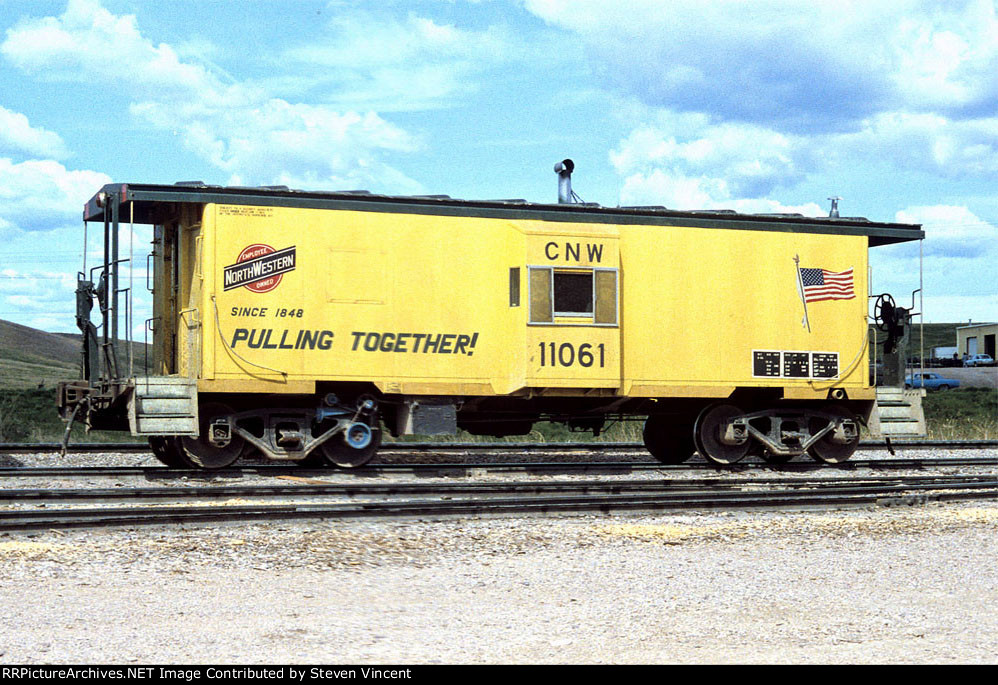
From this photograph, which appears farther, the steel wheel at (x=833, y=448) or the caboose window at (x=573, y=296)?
the steel wheel at (x=833, y=448)

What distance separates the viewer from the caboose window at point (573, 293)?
13766mm

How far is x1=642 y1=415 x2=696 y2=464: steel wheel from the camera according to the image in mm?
15953

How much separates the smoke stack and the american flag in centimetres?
356

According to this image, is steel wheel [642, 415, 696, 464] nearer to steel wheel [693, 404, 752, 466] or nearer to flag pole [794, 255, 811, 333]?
steel wheel [693, 404, 752, 466]

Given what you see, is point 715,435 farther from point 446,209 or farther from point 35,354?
point 35,354

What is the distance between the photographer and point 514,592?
23.3ft

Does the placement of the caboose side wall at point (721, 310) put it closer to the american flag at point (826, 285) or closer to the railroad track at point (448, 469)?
the american flag at point (826, 285)

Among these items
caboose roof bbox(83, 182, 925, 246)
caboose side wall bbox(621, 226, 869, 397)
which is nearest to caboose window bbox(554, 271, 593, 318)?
caboose side wall bbox(621, 226, 869, 397)

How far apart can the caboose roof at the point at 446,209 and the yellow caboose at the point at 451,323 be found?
0.03 meters

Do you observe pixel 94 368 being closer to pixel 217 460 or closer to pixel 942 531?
pixel 217 460

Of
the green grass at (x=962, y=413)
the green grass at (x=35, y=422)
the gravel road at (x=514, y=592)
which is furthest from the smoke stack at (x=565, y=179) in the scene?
the green grass at (x=962, y=413)

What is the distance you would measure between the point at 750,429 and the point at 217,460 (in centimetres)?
726

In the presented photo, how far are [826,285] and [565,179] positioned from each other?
13.5 ft

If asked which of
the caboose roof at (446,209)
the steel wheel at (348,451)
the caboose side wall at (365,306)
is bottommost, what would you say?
the steel wheel at (348,451)
